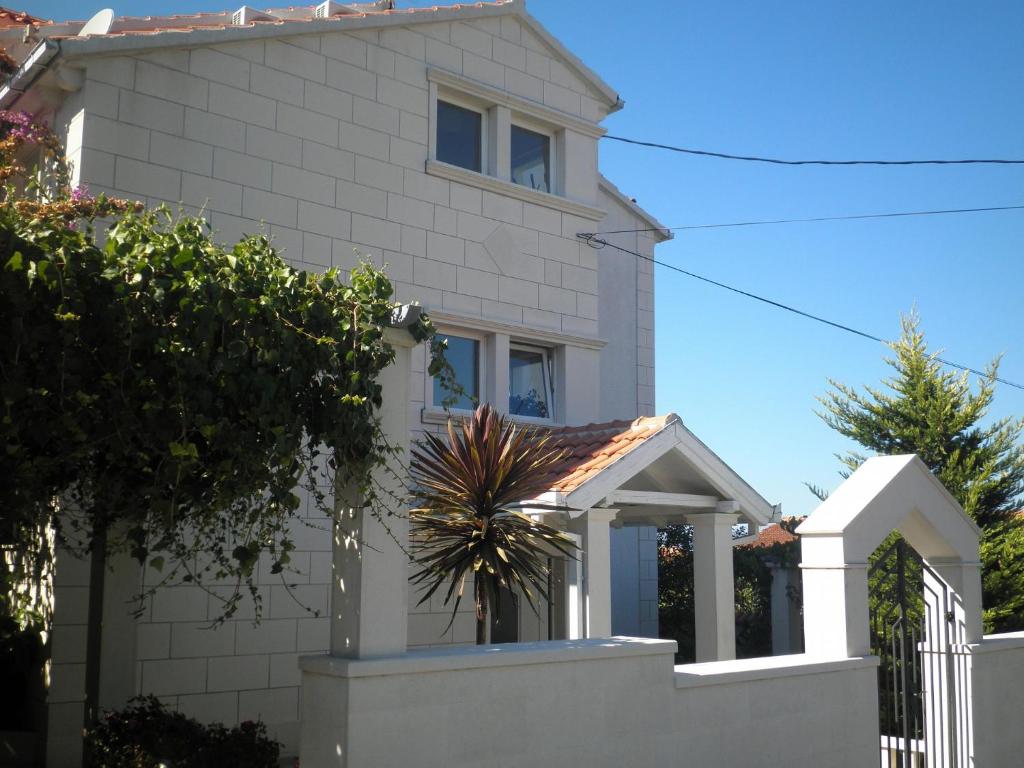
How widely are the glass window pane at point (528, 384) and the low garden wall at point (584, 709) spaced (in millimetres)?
4850

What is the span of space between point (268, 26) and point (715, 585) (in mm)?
7488

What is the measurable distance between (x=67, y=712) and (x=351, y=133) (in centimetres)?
654

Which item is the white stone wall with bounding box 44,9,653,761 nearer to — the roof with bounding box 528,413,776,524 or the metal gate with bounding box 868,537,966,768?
the roof with bounding box 528,413,776,524

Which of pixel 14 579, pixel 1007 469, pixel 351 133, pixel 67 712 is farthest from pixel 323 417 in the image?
pixel 1007 469

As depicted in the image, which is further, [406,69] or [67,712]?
A: [406,69]

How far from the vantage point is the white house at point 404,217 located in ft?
31.5

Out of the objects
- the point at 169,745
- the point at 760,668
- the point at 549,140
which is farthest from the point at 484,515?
the point at 549,140

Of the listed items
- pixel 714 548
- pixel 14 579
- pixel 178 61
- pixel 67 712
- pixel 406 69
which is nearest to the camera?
pixel 14 579

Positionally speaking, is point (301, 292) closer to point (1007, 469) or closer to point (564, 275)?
point (564, 275)

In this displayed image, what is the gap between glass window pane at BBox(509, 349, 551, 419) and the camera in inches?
506

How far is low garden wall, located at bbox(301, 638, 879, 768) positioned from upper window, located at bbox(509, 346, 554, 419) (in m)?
4.85

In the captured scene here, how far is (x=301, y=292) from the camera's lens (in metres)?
5.80

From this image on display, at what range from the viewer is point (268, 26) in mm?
10844

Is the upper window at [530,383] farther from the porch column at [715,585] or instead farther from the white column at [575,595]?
the white column at [575,595]
